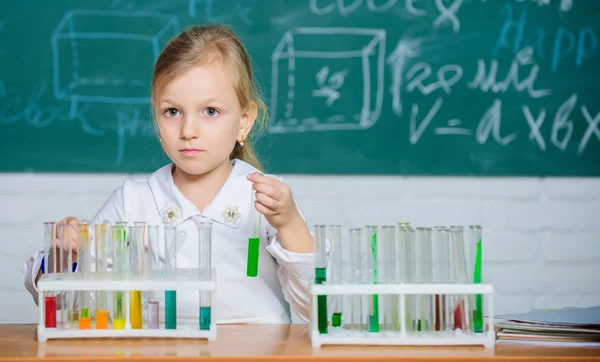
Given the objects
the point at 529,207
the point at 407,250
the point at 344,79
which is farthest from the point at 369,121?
the point at 407,250

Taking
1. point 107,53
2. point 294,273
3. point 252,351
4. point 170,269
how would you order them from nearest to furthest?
point 252,351
point 170,269
point 294,273
point 107,53

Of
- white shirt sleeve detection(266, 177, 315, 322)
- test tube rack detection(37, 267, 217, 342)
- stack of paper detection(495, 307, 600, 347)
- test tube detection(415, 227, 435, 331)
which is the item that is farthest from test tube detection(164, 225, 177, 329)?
stack of paper detection(495, 307, 600, 347)

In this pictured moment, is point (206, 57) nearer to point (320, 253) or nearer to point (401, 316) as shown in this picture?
point (320, 253)

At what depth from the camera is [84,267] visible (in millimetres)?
1138

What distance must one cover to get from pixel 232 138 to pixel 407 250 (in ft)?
1.61

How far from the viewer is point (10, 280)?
7.87 feet

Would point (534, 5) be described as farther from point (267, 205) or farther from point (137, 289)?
point (137, 289)

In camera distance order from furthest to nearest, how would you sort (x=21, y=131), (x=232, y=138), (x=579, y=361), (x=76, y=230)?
(x=21, y=131) → (x=232, y=138) → (x=76, y=230) → (x=579, y=361)

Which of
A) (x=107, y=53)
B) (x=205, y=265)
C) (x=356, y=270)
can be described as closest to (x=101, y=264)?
(x=205, y=265)

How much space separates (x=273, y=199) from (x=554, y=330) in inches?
18.4

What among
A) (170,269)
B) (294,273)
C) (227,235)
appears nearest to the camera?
(170,269)

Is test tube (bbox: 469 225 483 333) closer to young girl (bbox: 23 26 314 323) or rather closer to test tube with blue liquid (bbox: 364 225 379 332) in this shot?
test tube with blue liquid (bbox: 364 225 379 332)

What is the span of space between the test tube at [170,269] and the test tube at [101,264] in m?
0.09

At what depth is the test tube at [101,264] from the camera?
1122mm
